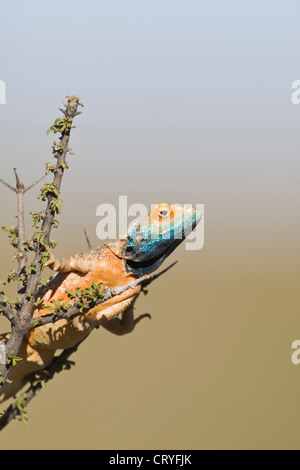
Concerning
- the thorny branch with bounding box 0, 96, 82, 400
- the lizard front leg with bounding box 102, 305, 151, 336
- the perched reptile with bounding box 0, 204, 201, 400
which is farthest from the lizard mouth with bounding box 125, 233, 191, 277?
the thorny branch with bounding box 0, 96, 82, 400

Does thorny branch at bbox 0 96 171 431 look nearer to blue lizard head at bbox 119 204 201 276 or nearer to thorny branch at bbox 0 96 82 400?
thorny branch at bbox 0 96 82 400

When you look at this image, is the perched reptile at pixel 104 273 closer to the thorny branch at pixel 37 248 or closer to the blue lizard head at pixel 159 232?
the blue lizard head at pixel 159 232

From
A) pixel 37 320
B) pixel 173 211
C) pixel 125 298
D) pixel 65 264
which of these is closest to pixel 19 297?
pixel 37 320

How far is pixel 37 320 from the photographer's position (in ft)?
10.3

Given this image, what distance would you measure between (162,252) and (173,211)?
275 mm

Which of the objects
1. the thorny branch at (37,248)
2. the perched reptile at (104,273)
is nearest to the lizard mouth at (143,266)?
the perched reptile at (104,273)

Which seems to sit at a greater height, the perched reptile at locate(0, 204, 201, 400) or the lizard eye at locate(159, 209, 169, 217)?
the lizard eye at locate(159, 209, 169, 217)

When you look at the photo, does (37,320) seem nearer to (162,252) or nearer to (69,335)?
(69,335)

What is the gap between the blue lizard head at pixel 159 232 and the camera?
136 inches

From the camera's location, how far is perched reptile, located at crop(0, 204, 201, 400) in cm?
346

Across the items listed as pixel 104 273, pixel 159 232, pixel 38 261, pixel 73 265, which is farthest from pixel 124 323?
pixel 38 261

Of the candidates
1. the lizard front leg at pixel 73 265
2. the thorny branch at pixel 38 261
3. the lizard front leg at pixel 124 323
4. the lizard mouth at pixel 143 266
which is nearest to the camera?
the thorny branch at pixel 38 261

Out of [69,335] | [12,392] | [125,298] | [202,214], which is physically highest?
[202,214]

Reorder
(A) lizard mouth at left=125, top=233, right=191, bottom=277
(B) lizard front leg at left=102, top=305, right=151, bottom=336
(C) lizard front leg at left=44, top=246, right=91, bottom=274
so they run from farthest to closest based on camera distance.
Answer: (B) lizard front leg at left=102, top=305, right=151, bottom=336, (A) lizard mouth at left=125, top=233, right=191, bottom=277, (C) lizard front leg at left=44, top=246, right=91, bottom=274
